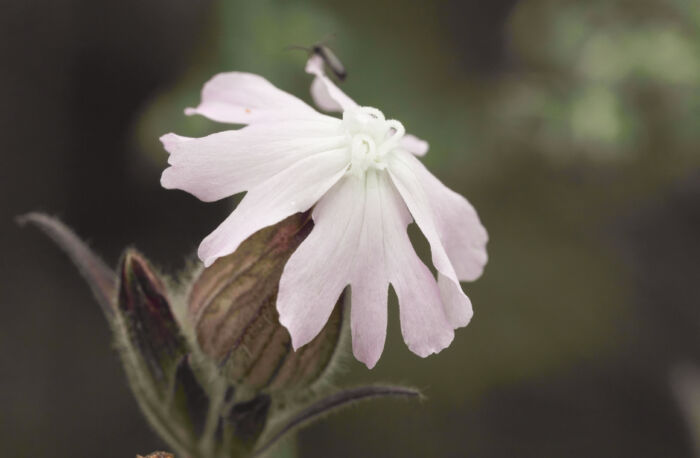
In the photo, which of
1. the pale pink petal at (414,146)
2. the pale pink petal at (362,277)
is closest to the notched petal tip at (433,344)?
the pale pink petal at (362,277)

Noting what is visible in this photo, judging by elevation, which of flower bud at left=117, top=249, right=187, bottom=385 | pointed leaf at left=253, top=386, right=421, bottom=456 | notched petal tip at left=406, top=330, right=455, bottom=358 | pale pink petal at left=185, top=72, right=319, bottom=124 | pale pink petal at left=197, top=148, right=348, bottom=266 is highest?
pale pink petal at left=185, top=72, right=319, bottom=124

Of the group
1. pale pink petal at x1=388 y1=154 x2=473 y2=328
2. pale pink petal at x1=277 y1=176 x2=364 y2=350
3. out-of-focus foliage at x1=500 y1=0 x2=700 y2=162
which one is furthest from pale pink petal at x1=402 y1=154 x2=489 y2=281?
out-of-focus foliage at x1=500 y1=0 x2=700 y2=162

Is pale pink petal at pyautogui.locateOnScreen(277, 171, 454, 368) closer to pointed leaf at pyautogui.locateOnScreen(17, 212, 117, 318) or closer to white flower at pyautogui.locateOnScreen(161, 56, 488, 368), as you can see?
white flower at pyautogui.locateOnScreen(161, 56, 488, 368)

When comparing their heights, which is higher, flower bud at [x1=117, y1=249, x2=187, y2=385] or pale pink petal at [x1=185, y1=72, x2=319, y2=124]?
pale pink petal at [x1=185, y1=72, x2=319, y2=124]

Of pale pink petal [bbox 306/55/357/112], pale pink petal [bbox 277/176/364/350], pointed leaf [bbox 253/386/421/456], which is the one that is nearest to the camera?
pale pink petal [bbox 277/176/364/350]

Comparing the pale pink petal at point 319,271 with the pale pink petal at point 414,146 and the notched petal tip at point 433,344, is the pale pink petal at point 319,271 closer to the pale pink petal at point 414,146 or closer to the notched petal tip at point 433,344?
the notched petal tip at point 433,344

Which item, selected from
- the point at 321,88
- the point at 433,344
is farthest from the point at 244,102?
the point at 433,344

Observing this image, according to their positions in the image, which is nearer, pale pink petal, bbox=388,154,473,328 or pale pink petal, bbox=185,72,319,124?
pale pink petal, bbox=388,154,473,328

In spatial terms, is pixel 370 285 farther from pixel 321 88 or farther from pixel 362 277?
pixel 321 88
